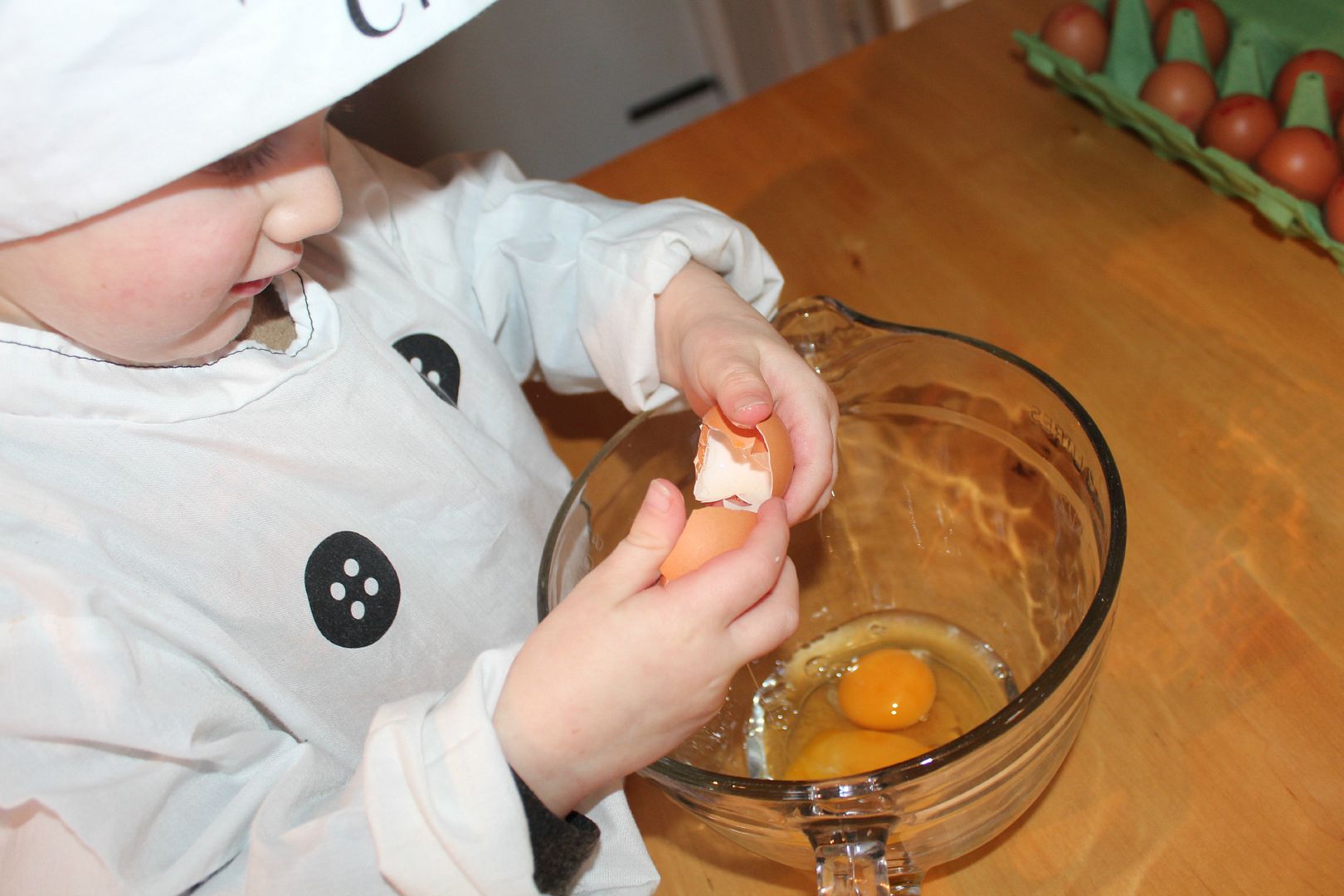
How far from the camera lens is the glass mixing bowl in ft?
1.74

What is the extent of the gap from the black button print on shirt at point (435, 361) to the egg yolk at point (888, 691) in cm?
35

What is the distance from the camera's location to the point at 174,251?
0.54m

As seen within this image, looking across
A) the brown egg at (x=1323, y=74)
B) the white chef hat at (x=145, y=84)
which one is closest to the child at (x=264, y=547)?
the white chef hat at (x=145, y=84)

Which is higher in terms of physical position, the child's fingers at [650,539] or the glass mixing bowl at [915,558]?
the child's fingers at [650,539]

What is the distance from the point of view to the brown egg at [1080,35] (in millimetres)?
1030

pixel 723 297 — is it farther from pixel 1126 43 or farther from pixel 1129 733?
pixel 1126 43

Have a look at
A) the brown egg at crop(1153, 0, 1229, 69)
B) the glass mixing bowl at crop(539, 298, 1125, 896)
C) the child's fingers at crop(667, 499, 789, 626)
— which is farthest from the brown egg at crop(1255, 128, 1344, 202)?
the child's fingers at crop(667, 499, 789, 626)

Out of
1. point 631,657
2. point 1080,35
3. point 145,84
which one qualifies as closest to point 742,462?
point 631,657

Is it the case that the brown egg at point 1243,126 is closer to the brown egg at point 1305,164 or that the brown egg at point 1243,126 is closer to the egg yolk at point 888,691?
the brown egg at point 1305,164

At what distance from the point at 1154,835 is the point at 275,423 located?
564 millimetres

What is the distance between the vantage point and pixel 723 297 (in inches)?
30.7

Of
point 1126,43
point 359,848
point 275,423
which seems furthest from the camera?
point 1126,43

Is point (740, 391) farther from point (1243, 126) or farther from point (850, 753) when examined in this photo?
point (1243, 126)

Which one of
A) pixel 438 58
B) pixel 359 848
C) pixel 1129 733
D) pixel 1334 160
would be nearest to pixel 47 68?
pixel 359 848
